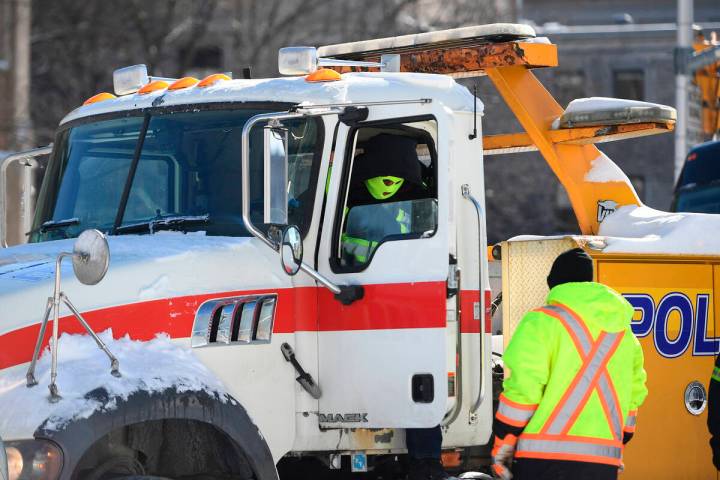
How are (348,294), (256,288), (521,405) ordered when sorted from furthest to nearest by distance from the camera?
(348,294), (256,288), (521,405)

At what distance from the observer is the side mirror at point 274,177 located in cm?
512

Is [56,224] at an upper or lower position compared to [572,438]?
upper

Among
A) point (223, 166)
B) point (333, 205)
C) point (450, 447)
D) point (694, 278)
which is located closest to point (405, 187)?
point (333, 205)

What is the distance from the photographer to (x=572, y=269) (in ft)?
17.1

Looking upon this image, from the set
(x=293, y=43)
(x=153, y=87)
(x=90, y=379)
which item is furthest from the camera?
(x=293, y=43)

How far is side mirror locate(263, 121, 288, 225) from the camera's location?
16.8 feet

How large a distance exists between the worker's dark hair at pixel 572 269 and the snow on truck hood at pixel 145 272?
4.05 feet

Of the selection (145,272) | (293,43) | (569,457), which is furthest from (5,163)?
(293,43)

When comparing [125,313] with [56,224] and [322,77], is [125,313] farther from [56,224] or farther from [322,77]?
[322,77]

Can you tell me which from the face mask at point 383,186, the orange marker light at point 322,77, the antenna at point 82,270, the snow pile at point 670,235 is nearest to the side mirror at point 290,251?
the antenna at point 82,270

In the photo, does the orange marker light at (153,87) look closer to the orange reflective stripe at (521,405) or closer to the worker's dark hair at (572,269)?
the worker's dark hair at (572,269)

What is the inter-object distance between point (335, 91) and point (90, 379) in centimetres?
185

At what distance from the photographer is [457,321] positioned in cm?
566

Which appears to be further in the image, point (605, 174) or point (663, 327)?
point (605, 174)
